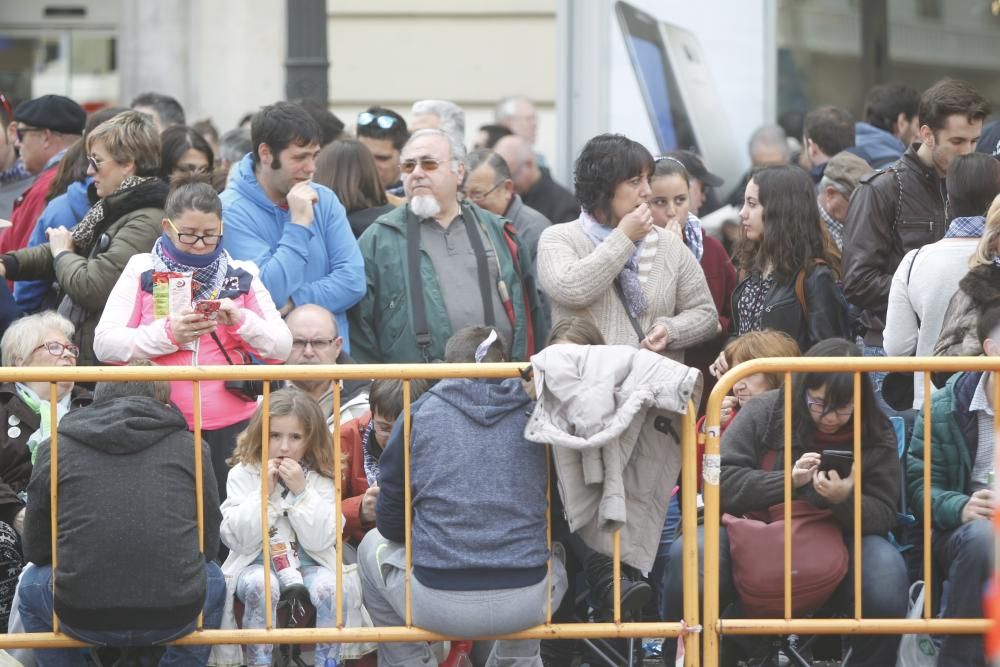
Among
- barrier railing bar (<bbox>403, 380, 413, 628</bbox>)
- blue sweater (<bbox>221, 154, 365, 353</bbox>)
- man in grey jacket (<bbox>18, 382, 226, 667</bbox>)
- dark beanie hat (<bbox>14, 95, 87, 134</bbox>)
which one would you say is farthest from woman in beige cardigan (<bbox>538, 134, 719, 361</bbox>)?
dark beanie hat (<bbox>14, 95, 87, 134</bbox>)

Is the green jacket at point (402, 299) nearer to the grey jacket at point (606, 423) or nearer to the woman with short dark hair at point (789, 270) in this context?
the woman with short dark hair at point (789, 270)

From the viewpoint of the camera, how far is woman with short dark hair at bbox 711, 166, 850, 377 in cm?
767

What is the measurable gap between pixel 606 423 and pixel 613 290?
1.62 meters

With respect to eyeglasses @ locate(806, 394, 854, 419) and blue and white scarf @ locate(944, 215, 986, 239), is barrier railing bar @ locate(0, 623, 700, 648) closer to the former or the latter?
eyeglasses @ locate(806, 394, 854, 419)

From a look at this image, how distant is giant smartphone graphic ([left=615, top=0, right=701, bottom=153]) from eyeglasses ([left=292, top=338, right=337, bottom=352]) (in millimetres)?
5240

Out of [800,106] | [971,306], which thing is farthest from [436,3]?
[971,306]

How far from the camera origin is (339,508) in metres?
6.25

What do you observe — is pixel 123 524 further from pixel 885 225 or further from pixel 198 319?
pixel 885 225

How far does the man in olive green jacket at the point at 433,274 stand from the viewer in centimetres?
762

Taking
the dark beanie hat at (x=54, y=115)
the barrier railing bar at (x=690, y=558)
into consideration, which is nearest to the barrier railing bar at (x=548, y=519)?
the barrier railing bar at (x=690, y=558)

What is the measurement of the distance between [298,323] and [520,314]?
1070 mm

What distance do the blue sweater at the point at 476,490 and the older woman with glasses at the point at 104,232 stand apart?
6.53 ft

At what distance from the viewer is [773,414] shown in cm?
650

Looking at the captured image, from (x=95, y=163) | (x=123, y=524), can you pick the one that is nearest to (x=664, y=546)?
(x=123, y=524)
